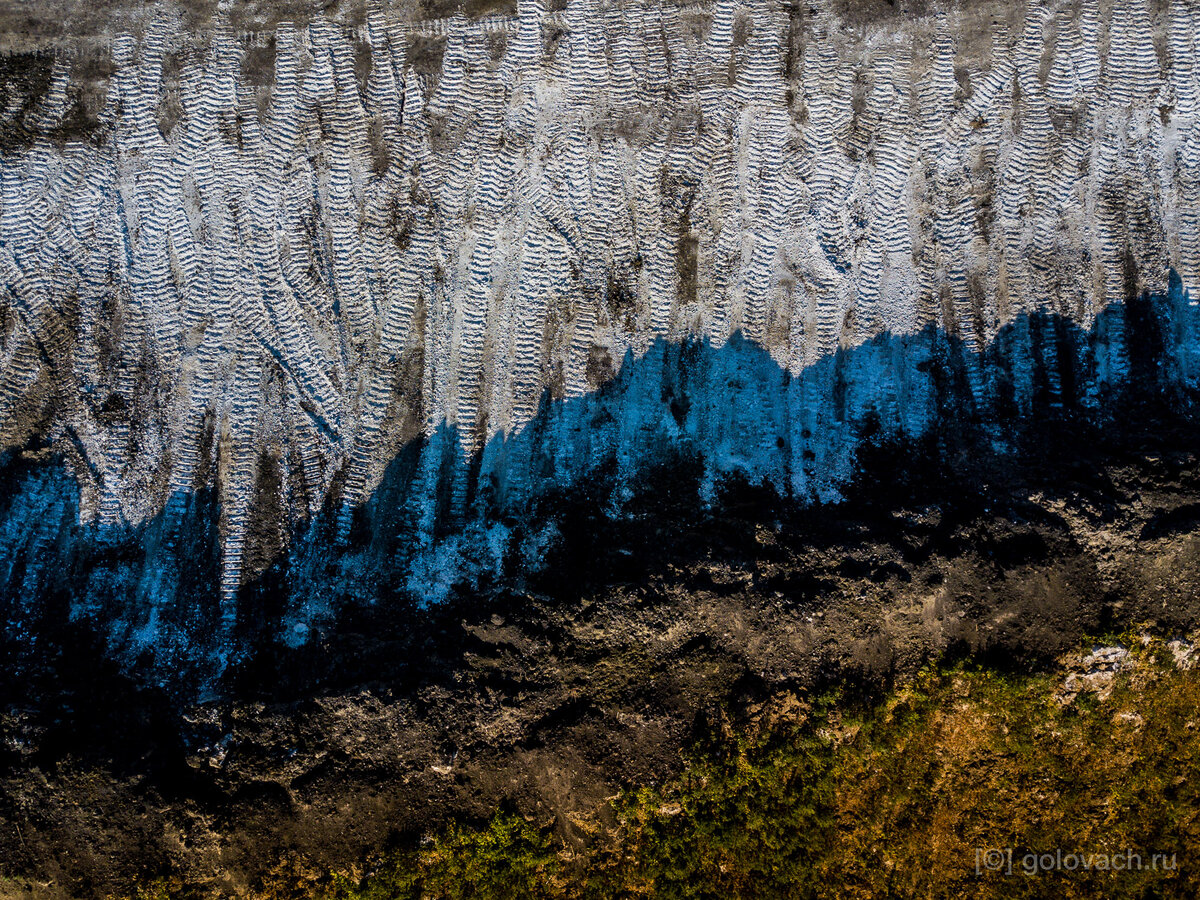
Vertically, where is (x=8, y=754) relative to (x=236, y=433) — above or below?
below

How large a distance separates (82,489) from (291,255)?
234 centimetres

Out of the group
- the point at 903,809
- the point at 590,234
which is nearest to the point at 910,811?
the point at 903,809

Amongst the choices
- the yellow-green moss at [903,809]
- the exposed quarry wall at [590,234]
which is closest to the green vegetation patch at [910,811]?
the yellow-green moss at [903,809]

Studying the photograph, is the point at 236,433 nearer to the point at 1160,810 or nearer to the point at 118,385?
the point at 118,385

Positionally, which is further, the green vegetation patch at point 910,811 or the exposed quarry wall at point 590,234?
the exposed quarry wall at point 590,234

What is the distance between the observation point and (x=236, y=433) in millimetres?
5520

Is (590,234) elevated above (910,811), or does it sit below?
above

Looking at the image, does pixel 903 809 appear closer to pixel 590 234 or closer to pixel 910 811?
pixel 910 811

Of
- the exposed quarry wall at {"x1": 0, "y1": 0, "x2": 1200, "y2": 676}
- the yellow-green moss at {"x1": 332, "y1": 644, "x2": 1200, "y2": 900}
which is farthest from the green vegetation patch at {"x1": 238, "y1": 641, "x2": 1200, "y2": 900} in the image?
the exposed quarry wall at {"x1": 0, "y1": 0, "x2": 1200, "y2": 676}

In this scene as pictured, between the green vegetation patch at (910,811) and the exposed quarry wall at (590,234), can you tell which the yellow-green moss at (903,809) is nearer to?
the green vegetation patch at (910,811)

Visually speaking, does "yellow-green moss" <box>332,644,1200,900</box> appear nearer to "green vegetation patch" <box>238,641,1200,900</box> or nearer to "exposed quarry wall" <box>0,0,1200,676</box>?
"green vegetation patch" <box>238,641,1200,900</box>

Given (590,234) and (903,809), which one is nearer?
(903,809)

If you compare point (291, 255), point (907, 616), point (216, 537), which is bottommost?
point (907, 616)

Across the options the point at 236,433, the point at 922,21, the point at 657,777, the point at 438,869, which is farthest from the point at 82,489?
the point at 922,21
